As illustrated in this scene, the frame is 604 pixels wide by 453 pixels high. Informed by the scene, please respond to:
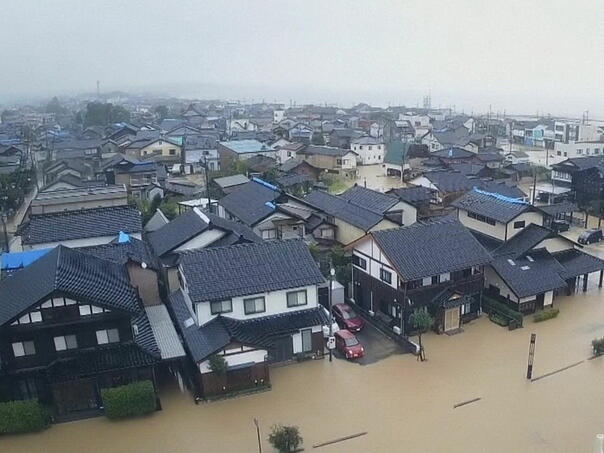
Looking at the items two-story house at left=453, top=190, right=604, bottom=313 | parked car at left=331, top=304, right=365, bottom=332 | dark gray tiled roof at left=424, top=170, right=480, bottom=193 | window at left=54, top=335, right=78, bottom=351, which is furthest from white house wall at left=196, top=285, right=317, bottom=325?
dark gray tiled roof at left=424, top=170, right=480, bottom=193

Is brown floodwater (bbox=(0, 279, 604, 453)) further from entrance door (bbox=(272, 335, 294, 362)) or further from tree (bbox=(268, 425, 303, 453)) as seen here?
tree (bbox=(268, 425, 303, 453))

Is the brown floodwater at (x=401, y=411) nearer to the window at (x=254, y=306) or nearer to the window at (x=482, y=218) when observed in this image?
the window at (x=254, y=306)

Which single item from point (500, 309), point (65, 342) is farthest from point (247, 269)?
point (500, 309)

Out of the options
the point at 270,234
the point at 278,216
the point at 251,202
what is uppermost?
the point at 251,202

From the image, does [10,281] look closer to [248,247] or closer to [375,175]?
[248,247]

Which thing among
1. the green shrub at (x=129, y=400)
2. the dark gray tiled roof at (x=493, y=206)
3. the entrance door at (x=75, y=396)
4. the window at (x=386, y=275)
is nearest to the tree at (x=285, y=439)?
the green shrub at (x=129, y=400)

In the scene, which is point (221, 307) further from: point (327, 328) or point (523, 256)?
point (523, 256)
